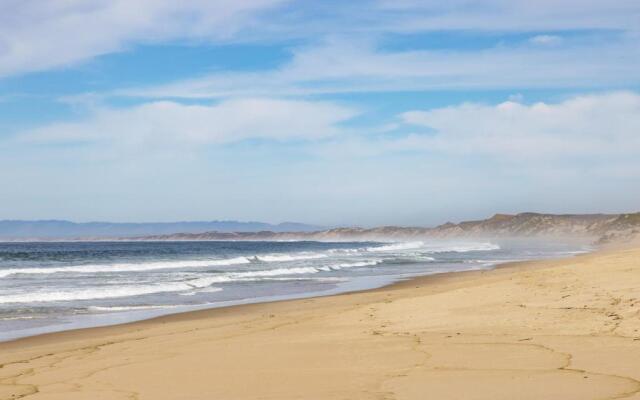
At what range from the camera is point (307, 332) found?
12406 millimetres

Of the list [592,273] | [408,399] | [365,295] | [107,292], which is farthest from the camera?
[107,292]

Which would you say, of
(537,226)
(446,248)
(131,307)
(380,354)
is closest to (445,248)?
(446,248)

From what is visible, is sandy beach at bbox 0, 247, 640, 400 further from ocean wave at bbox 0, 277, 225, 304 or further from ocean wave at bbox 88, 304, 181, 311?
ocean wave at bbox 0, 277, 225, 304

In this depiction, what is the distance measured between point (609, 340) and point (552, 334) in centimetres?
96

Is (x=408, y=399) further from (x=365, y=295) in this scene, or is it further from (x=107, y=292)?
(x=107, y=292)

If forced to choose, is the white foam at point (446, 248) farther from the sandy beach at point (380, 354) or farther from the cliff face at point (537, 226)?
the sandy beach at point (380, 354)

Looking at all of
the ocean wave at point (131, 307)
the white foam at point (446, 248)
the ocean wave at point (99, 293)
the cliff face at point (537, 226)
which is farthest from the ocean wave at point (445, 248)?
the ocean wave at point (131, 307)

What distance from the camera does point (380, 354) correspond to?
941cm

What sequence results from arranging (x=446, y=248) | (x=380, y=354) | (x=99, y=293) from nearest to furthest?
(x=380, y=354)
(x=99, y=293)
(x=446, y=248)

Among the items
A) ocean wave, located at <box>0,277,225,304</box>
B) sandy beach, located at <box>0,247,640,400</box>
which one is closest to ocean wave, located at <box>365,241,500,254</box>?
ocean wave, located at <box>0,277,225,304</box>

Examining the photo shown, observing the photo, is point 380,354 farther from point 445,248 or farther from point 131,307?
point 445,248

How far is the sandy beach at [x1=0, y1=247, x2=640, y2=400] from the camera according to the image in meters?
7.46

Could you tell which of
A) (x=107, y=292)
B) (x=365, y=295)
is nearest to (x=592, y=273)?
(x=365, y=295)

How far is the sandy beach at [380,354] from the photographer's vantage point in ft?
24.5
